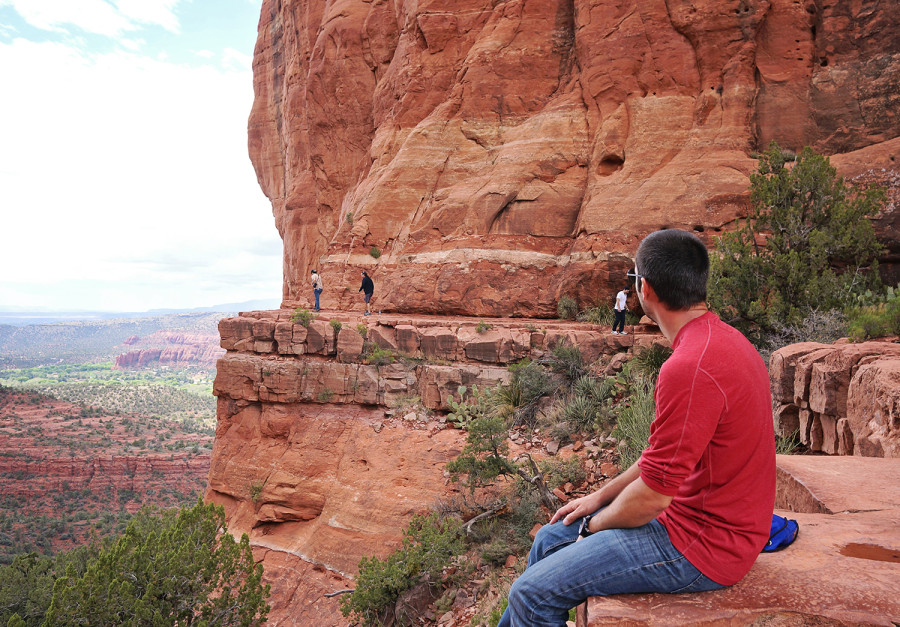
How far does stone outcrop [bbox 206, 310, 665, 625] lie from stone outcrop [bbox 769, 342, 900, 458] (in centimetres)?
522

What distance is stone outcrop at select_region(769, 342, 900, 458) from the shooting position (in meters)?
4.31

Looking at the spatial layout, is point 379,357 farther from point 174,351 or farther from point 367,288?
point 174,351

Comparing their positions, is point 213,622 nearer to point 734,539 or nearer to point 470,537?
point 470,537

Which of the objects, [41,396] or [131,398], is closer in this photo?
[41,396]

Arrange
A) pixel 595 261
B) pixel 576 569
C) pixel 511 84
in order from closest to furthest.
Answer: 1. pixel 576 569
2. pixel 595 261
3. pixel 511 84

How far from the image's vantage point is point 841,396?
206 inches

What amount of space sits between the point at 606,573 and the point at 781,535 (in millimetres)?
980

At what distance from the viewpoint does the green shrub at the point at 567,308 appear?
1462 cm

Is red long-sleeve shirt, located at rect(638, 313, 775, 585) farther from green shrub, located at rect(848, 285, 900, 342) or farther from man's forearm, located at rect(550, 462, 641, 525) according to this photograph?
green shrub, located at rect(848, 285, 900, 342)

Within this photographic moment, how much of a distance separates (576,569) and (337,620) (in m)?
8.78

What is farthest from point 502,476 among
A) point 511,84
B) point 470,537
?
point 511,84

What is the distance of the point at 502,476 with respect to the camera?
373 inches

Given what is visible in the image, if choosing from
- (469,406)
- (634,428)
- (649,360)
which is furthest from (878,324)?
(469,406)

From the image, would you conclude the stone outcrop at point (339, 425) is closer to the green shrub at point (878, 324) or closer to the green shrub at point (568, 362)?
the green shrub at point (568, 362)
